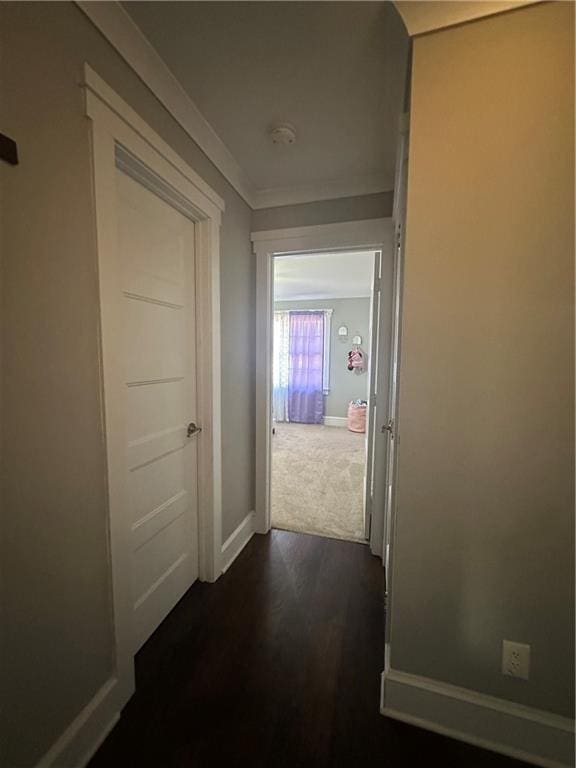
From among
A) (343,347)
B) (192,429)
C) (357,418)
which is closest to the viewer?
(192,429)

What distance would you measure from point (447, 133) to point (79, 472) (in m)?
1.56

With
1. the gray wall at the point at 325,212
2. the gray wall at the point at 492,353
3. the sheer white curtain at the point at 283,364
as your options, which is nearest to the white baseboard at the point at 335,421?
the sheer white curtain at the point at 283,364

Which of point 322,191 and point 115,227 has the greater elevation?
point 322,191

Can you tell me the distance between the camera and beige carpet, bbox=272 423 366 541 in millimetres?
2529

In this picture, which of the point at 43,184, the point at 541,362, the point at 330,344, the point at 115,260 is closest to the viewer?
the point at 43,184

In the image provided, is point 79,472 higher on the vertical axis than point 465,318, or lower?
lower

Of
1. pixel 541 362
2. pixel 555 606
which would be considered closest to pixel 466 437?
pixel 541 362

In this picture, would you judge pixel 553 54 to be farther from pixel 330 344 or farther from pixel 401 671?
pixel 330 344

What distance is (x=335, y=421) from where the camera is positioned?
19.9 ft

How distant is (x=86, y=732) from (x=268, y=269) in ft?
7.58

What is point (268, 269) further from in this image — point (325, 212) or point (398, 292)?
point (398, 292)

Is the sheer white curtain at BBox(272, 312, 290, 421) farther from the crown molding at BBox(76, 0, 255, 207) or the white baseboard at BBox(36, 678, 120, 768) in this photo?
the white baseboard at BBox(36, 678, 120, 768)

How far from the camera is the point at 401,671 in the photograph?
3.78 feet

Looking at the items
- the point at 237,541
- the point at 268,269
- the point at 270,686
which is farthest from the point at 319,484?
the point at 268,269
